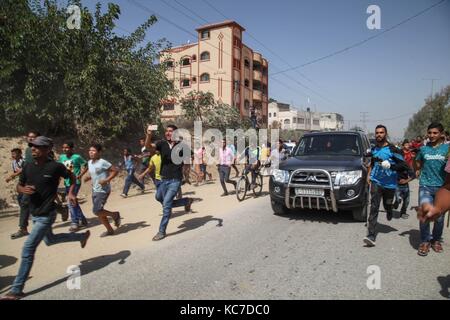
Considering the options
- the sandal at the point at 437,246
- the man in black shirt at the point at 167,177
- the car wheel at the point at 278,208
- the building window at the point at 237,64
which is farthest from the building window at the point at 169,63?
the building window at the point at 237,64

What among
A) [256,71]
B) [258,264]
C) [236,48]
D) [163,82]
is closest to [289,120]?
[256,71]

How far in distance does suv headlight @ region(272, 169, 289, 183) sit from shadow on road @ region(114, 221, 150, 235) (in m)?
2.93

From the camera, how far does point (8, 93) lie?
1154cm

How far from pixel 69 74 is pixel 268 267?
10767 mm

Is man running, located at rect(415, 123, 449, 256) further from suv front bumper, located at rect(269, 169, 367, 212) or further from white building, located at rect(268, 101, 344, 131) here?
white building, located at rect(268, 101, 344, 131)

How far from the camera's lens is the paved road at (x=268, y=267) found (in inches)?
145

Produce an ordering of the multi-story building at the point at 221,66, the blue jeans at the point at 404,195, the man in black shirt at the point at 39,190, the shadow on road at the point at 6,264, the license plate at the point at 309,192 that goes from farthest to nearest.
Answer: the multi-story building at the point at 221,66 < the blue jeans at the point at 404,195 < the license plate at the point at 309,192 < the shadow on road at the point at 6,264 < the man in black shirt at the point at 39,190

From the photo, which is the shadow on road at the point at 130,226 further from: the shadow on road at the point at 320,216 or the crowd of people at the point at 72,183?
the shadow on road at the point at 320,216

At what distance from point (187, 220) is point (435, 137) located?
4994mm

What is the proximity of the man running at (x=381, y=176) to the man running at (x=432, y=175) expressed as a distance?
0.35 meters

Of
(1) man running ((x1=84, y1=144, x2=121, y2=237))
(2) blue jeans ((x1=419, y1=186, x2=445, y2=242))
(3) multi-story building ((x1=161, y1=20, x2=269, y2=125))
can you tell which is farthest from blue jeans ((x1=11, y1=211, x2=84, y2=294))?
(3) multi-story building ((x1=161, y1=20, x2=269, y2=125))

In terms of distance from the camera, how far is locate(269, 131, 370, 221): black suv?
6.22m

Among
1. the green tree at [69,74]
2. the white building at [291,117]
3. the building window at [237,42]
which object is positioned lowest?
the green tree at [69,74]
